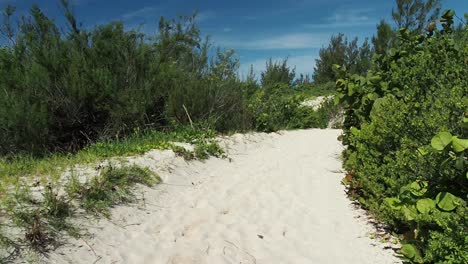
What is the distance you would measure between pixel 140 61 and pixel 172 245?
18.8 feet

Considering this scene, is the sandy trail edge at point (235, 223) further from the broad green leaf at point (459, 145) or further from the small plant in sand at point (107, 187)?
the broad green leaf at point (459, 145)

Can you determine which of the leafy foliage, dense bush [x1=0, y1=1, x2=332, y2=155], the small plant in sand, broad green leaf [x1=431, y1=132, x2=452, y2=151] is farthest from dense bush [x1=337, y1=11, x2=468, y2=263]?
the leafy foliage

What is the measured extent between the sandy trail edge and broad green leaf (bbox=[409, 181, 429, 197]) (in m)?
0.76

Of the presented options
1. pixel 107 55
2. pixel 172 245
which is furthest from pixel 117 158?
pixel 107 55

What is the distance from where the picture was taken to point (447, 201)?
2.38 meters

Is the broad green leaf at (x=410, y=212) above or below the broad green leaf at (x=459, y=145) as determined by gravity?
below

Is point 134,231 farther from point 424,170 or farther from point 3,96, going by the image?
point 3,96

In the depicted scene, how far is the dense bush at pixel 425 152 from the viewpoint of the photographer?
2238 millimetres

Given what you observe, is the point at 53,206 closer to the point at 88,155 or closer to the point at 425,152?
the point at 88,155

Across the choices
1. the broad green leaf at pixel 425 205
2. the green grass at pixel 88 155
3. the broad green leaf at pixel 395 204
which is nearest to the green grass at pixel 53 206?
the green grass at pixel 88 155

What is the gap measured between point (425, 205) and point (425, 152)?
38cm

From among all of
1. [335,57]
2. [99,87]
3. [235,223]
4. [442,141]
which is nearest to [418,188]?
[442,141]

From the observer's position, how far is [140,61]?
26.5ft

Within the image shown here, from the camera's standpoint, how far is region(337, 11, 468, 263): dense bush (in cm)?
224
